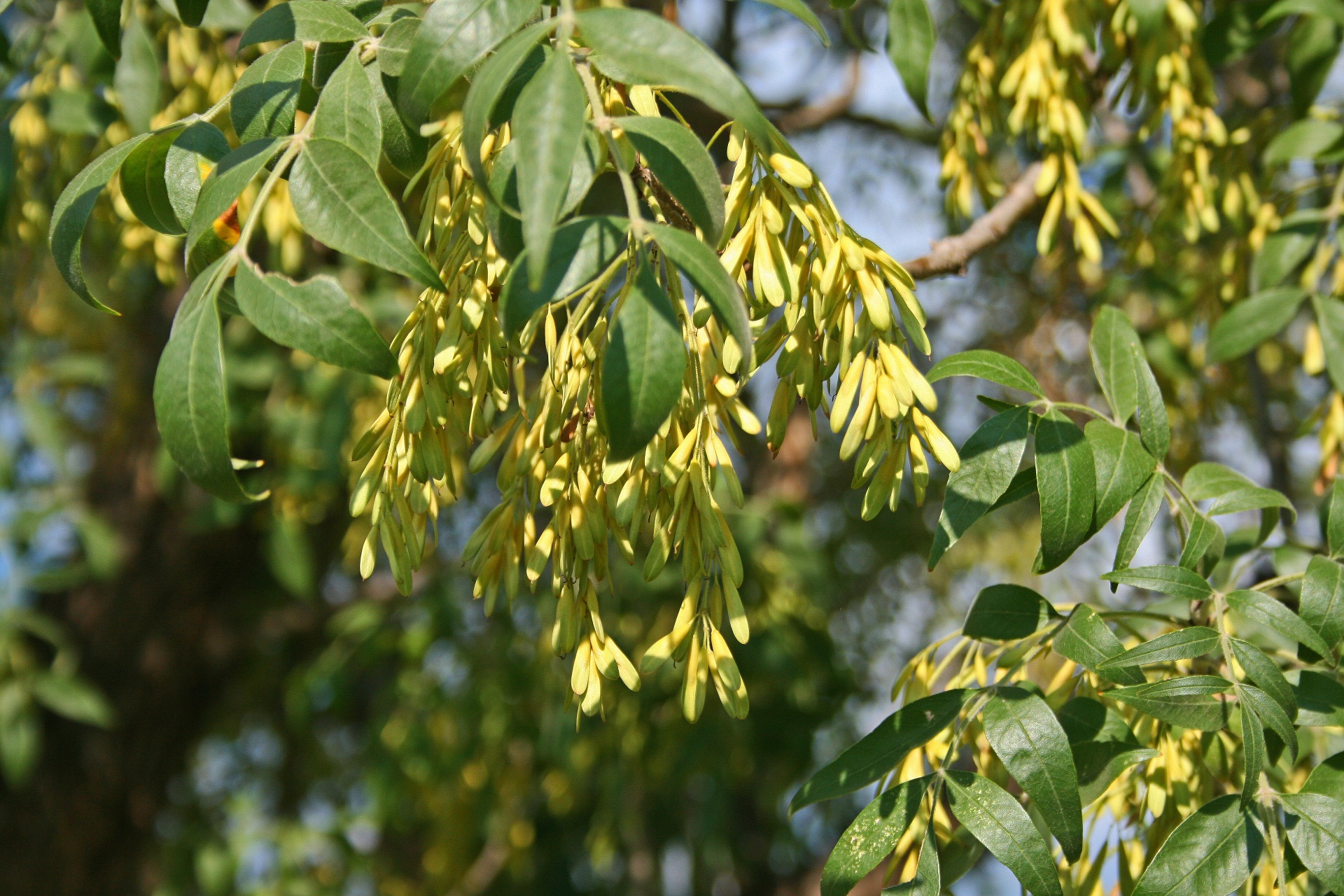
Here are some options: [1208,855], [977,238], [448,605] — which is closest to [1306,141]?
[977,238]

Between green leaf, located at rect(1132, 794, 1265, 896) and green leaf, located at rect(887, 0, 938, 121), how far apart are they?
0.72 m

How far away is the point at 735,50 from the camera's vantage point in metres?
2.65

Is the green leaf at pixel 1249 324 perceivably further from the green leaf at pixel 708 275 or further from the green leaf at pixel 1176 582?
the green leaf at pixel 708 275

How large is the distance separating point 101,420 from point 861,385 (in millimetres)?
3309

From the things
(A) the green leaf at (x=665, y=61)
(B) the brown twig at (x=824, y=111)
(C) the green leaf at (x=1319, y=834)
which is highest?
(A) the green leaf at (x=665, y=61)

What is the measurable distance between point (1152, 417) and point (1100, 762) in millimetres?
258

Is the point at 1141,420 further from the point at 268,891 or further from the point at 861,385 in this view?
the point at 268,891

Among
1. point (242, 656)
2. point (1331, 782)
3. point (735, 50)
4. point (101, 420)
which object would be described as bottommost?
point (242, 656)

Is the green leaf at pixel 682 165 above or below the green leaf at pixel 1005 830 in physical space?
above

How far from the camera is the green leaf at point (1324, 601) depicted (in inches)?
29.4

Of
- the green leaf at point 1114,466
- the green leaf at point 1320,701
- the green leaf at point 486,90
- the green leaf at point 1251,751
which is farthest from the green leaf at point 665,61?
the green leaf at point 1320,701

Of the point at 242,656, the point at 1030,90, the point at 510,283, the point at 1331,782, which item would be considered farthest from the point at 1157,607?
the point at 242,656

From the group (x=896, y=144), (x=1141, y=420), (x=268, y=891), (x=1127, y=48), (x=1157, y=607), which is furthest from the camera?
(x=896, y=144)

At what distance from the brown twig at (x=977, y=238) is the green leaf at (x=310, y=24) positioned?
1.67 ft
